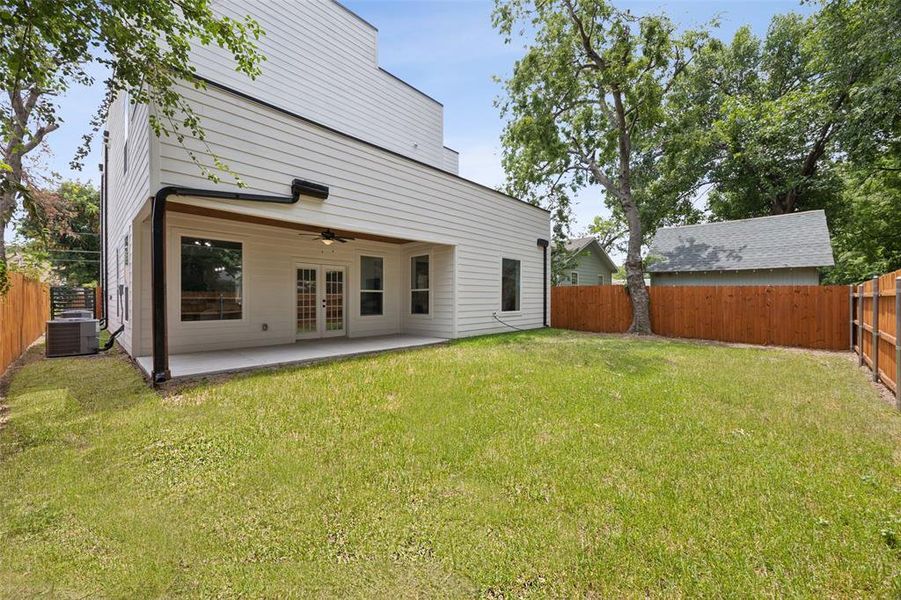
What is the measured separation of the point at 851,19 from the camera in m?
11.2

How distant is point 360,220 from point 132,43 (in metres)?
3.60

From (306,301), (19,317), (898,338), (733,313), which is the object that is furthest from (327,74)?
(733,313)

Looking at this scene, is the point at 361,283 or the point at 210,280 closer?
the point at 210,280

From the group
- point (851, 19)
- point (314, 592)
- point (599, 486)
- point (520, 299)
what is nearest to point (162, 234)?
point (314, 592)

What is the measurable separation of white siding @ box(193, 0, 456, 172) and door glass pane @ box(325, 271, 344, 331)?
4218 millimetres

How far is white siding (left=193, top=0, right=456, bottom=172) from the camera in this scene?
867 cm

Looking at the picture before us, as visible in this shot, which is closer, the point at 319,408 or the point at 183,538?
the point at 183,538

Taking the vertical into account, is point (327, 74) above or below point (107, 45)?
above

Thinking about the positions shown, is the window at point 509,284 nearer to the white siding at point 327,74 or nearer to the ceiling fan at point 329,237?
the ceiling fan at point 329,237

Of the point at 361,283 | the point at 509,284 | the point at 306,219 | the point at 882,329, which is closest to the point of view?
the point at 882,329

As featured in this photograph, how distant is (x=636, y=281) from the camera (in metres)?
11.1

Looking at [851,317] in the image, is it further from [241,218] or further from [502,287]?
[241,218]

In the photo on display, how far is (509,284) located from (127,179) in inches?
344

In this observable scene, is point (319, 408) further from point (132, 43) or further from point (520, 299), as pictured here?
point (520, 299)
